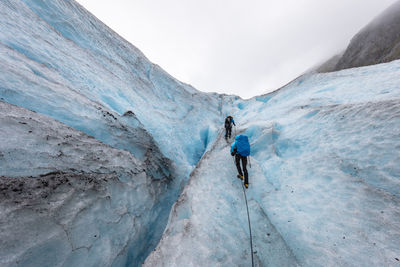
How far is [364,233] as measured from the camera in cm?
263

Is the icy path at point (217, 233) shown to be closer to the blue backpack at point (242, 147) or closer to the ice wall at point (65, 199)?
the blue backpack at point (242, 147)

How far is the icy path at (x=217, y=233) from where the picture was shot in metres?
2.81

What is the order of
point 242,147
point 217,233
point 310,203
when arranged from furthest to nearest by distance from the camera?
point 242,147 < point 310,203 < point 217,233

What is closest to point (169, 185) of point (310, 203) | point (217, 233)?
point (217, 233)

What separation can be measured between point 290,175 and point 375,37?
8190 cm

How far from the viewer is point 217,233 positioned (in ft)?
10.8

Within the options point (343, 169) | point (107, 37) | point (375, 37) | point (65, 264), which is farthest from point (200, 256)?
point (375, 37)

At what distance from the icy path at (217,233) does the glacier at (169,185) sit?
0.02 m

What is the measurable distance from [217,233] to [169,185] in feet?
10.5

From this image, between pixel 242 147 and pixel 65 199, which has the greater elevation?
pixel 242 147

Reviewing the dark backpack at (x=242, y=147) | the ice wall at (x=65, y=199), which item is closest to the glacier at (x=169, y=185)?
the ice wall at (x=65, y=199)

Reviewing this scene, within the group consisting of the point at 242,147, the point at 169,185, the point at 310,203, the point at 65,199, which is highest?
the point at 242,147

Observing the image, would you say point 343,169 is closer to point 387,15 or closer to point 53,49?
point 53,49

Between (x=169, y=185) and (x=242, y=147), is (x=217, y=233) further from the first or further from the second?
(x=169, y=185)
